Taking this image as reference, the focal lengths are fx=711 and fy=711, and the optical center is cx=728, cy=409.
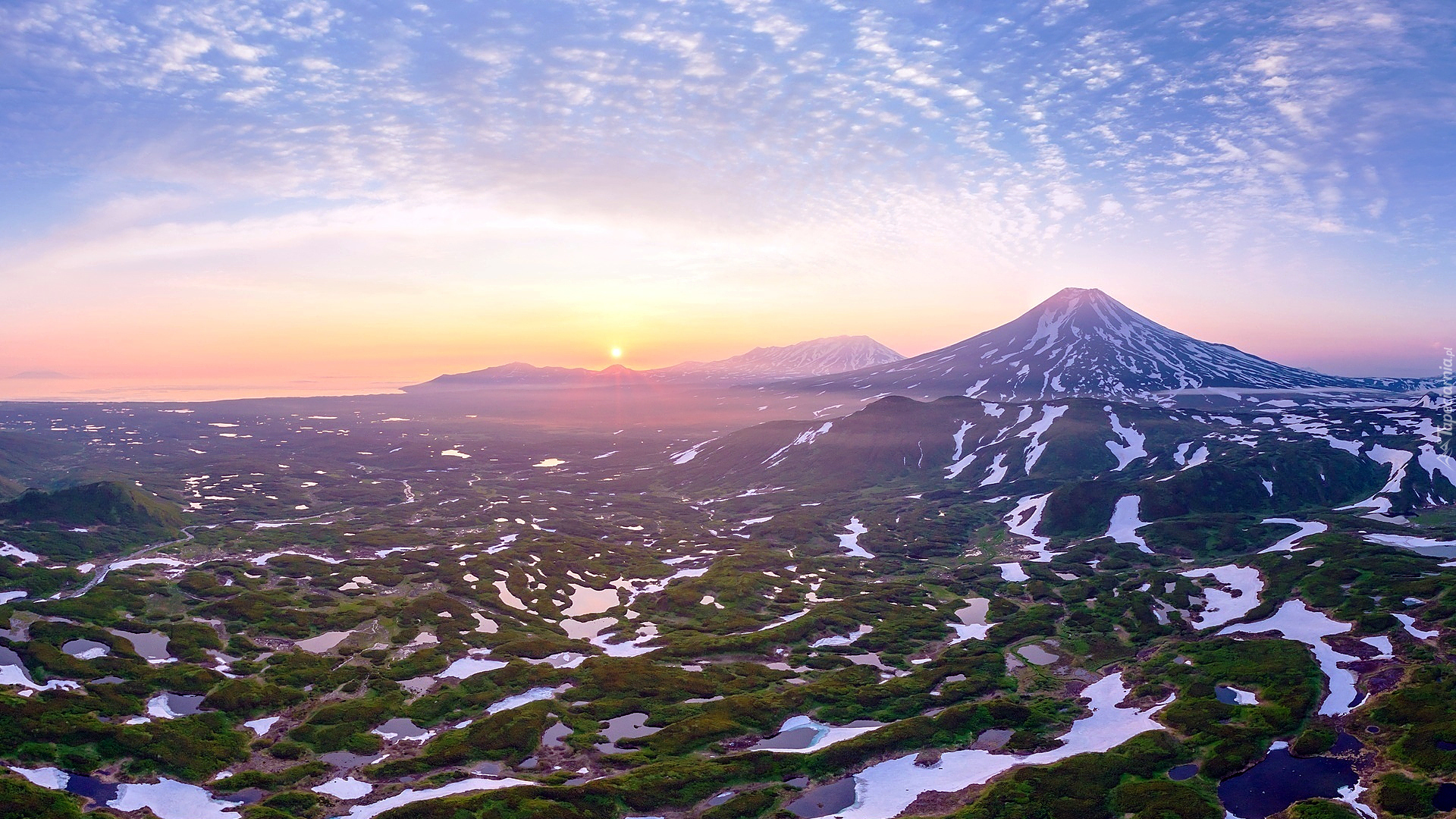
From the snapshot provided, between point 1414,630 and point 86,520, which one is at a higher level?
point 86,520

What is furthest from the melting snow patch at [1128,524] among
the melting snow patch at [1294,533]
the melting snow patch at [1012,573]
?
the melting snow patch at [1012,573]

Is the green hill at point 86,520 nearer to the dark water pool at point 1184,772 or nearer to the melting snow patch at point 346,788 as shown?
the melting snow patch at point 346,788

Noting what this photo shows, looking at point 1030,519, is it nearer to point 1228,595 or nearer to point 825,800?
point 1228,595

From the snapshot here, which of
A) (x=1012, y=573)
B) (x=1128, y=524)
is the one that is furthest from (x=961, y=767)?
(x=1128, y=524)

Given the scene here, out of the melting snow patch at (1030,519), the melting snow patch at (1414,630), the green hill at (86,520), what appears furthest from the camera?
the melting snow patch at (1030,519)

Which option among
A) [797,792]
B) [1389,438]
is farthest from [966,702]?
[1389,438]

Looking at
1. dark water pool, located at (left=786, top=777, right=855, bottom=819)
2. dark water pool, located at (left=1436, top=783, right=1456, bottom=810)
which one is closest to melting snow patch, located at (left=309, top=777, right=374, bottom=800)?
dark water pool, located at (left=786, top=777, right=855, bottom=819)

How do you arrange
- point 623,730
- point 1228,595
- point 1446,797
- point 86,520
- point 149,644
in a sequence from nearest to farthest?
point 1446,797, point 623,730, point 149,644, point 1228,595, point 86,520

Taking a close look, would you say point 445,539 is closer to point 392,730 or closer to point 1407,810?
point 392,730

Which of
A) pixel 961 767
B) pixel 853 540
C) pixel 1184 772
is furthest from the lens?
pixel 853 540

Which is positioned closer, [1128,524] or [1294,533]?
[1294,533]
